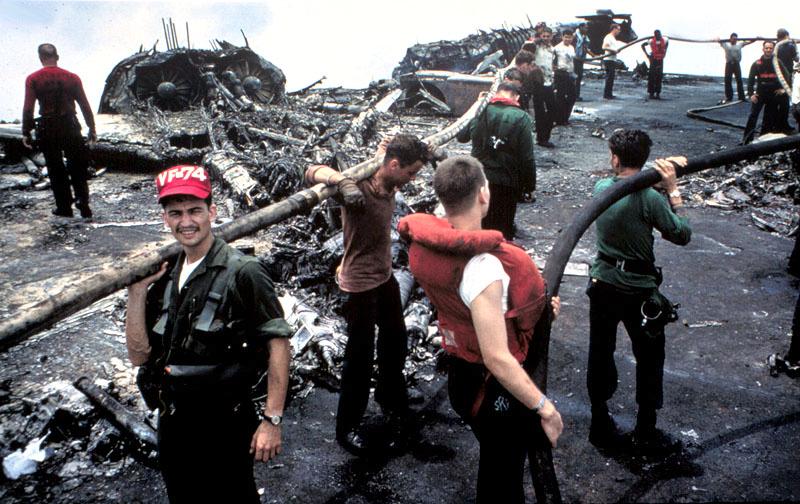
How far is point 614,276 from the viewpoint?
3500 millimetres

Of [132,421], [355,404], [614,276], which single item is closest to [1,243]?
[132,421]

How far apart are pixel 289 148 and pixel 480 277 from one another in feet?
30.7

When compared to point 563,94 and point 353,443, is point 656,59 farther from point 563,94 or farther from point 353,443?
point 353,443

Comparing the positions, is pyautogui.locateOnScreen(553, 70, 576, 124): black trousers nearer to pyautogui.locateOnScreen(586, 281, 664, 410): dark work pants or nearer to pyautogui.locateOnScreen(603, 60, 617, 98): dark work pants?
pyautogui.locateOnScreen(603, 60, 617, 98): dark work pants

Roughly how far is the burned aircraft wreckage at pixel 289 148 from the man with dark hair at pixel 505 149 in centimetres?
122

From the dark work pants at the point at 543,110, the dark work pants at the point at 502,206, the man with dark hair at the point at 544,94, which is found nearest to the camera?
the dark work pants at the point at 502,206

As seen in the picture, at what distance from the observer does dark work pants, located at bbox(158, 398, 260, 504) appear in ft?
8.24

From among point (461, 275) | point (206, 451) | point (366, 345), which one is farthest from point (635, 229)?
point (206, 451)

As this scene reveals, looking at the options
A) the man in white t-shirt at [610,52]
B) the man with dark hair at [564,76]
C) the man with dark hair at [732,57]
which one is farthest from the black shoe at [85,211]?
the man with dark hair at [732,57]

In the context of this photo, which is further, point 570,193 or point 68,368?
point 570,193

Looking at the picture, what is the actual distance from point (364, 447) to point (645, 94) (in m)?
19.5

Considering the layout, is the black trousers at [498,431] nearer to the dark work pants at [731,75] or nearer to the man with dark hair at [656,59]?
the man with dark hair at [656,59]

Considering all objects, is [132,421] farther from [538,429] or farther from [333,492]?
[538,429]

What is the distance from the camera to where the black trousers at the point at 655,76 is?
17953mm
